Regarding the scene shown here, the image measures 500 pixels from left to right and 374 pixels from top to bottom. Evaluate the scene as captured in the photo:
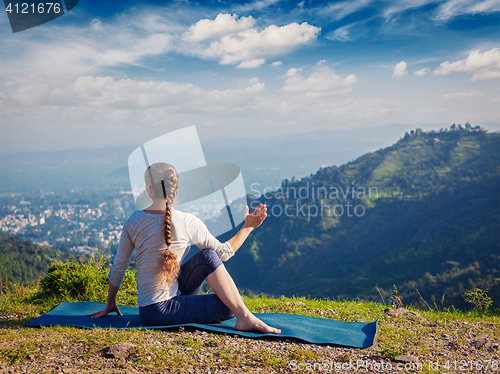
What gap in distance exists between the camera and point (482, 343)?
129 inches

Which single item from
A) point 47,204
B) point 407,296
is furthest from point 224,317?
point 47,204

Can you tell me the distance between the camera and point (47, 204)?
265 ft

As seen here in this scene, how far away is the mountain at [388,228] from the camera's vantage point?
2076 inches

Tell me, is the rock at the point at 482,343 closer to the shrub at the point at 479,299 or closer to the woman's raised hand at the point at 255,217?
the shrub at the point at 479,299

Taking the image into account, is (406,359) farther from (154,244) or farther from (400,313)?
(154,244)

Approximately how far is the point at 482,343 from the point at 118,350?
3.23m

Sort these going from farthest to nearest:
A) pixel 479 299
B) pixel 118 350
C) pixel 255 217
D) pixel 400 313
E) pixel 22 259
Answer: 1. pixel 22 259
2. pixel 479 299
3. pixel 400 313
4. pixel 255 217
5. pixel 118 350

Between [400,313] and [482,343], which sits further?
[400,313]

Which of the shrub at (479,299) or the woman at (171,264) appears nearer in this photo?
the woman at (171,264)

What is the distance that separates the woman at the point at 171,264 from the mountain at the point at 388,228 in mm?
43289

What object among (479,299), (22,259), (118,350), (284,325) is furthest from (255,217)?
(22,259)

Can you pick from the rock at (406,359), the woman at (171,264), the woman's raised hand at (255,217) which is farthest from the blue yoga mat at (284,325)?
the woman's raised hand at (255,217)

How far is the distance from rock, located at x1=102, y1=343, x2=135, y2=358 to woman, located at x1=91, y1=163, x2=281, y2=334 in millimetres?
482

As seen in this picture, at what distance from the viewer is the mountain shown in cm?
5272
